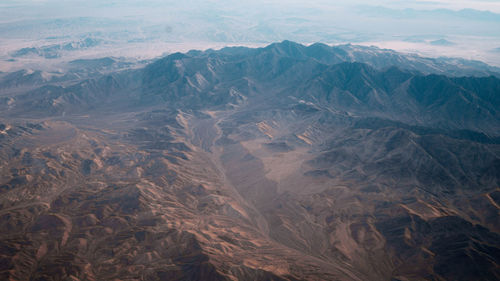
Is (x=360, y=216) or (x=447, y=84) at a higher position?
(x=447, y=84)

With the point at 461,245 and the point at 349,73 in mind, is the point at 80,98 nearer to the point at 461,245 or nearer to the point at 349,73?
the point at 349,73

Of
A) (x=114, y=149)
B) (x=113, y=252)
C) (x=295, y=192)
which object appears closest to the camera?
(x=113, y=252)

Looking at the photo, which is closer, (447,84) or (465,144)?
(465,144)

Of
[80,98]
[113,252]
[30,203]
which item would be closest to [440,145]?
[113,252]

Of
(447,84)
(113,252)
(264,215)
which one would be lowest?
(264,215)

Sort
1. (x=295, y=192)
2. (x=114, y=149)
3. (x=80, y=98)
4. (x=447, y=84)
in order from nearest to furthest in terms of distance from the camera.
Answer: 1. (x=295, y=192)
2. (x=114, y=149)
3. (x=447, y=84)
4. (x=80, y=98)

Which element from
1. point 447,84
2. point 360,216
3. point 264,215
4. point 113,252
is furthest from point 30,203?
point 447,84
